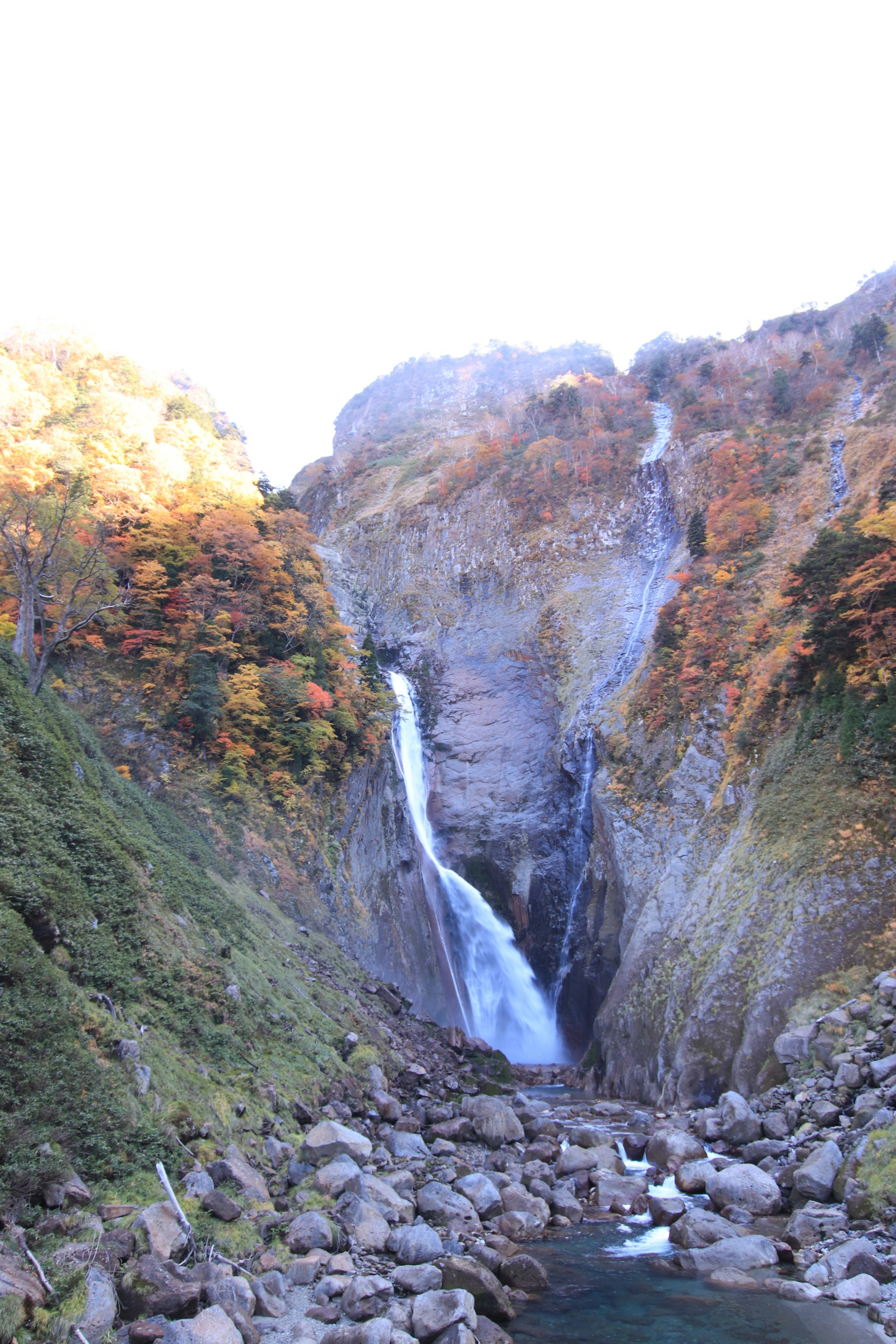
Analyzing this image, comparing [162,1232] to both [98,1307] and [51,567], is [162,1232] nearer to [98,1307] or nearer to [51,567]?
[98,1307]

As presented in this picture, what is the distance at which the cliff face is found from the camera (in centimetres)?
1791

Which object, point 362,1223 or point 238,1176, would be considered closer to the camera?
point 238,1176

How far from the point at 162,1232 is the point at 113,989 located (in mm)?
3412

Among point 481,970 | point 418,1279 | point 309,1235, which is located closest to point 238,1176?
point 309,1235

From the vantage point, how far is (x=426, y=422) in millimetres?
87312

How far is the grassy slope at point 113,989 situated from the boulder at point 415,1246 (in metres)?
2.51

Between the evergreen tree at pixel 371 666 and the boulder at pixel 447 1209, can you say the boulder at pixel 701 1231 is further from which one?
the evergreen tree at pixel 371 666

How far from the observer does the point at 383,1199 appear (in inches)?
407

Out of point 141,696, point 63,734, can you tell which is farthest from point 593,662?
point 63,734

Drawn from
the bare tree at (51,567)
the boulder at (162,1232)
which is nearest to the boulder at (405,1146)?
the boulder at (162,1232)

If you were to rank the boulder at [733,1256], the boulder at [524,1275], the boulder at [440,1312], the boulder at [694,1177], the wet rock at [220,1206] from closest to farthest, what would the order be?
the boulder at [440,1312] < the wet rock at [220,1206] < the boulder at [524,1275] < the boulder at [733,1256] < the boulder at [694,1177]

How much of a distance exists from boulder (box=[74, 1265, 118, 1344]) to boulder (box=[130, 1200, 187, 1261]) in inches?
25.1

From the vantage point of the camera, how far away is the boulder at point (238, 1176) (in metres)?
8.64

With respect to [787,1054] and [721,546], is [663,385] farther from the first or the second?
[787,1054]
